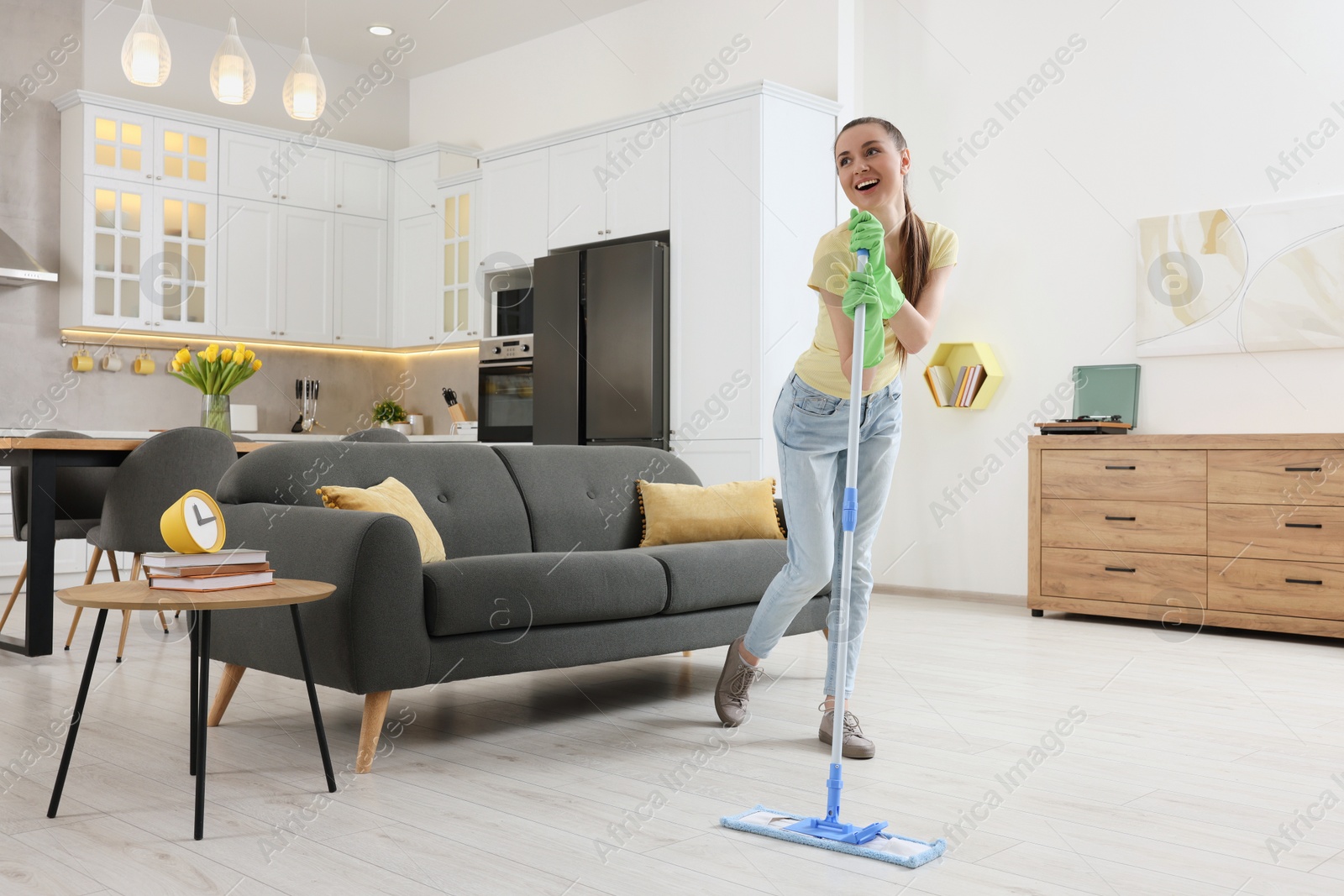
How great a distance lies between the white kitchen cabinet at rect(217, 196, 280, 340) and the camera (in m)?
6.78

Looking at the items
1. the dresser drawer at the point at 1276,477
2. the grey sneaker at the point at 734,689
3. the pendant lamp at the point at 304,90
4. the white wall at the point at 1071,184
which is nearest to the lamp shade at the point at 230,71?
the pendant lamp at the point at 304,90

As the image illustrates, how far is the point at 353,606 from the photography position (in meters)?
2.46

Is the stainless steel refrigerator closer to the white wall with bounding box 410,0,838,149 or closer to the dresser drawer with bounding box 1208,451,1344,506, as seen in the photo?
the white wall with bounding box 410,0,838,149

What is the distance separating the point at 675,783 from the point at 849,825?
0.49 m

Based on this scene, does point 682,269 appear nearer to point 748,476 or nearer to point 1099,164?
point 748,476


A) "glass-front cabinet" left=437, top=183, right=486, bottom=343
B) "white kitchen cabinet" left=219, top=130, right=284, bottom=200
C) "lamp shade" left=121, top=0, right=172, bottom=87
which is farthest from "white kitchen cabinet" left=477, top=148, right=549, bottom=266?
"lamp shade" left=121, top=0, right=172, bottom=87

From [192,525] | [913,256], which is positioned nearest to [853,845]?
[913,256]

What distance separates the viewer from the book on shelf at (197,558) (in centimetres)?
217

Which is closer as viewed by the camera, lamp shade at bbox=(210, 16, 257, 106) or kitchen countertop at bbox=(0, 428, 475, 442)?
lamp shade at bbox=(210, 16, 257, 106)

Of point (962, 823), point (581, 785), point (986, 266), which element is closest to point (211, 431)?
point (581, 785)

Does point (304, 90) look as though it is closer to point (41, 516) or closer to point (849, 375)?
point (41, 516)

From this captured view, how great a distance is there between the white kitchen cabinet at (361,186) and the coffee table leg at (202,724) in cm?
562

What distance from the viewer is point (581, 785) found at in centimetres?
238

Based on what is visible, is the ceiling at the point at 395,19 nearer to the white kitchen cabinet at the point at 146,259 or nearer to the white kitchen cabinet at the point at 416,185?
the white kitchen cabinet at the point at 416,185
